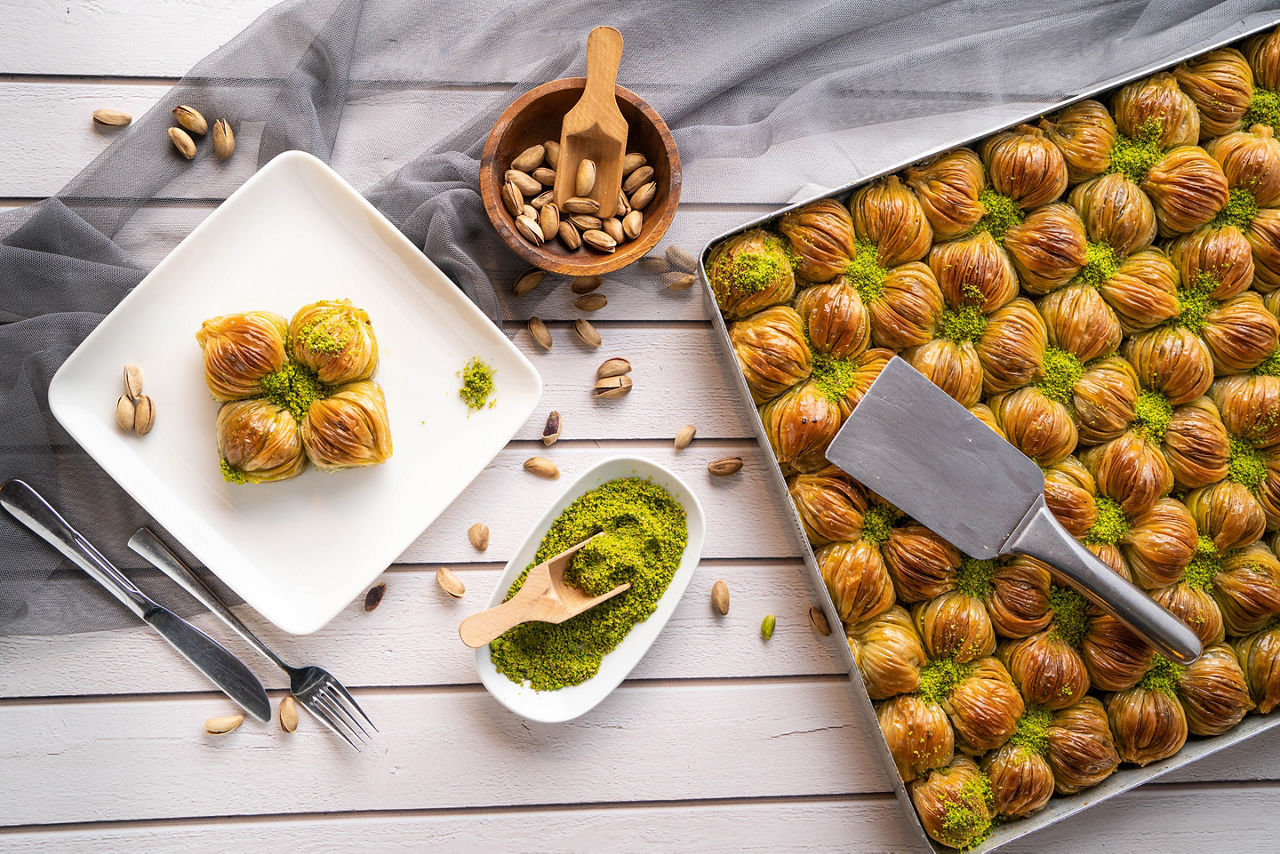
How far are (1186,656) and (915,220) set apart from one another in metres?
0.90

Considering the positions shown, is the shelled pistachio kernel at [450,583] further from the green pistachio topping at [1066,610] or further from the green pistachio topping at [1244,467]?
the green pistachio topping at [1244,467]

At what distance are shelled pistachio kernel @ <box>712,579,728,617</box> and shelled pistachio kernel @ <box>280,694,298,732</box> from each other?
2.69 ft

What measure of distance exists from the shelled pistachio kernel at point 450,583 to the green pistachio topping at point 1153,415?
1294 mm

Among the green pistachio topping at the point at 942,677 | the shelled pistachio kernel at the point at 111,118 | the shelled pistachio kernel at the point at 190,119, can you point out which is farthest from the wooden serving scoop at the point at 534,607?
the shelled pistachio kernel at the point at 111,118

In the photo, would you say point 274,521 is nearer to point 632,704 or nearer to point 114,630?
point 114,630

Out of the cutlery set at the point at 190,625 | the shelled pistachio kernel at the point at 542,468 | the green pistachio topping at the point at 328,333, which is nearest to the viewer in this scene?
the green pistachio topping at the point at 328,333

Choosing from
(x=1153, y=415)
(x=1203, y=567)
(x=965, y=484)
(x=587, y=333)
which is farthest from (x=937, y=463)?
(x=587, y=333)

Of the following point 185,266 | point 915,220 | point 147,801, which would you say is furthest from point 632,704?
point 185,266

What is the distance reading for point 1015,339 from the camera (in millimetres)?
1475

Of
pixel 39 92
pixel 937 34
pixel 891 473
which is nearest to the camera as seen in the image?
pixel 891 473

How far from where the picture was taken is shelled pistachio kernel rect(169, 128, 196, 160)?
5.04 feet

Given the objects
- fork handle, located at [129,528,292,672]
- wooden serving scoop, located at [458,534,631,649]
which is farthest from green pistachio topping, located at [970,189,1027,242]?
fork handle, located at [129,528,292,672]

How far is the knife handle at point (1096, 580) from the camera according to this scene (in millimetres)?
1420

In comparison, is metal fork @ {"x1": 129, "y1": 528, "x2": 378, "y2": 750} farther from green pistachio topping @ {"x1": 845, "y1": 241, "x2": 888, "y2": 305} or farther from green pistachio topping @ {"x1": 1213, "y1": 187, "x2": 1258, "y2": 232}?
green pistachio topping @ {"x1": 1213, "y1": 187, "x2": 1258, "y2": 232}
